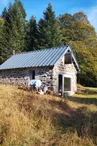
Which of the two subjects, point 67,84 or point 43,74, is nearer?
point 43,74

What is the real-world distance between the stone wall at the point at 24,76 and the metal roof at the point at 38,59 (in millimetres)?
445

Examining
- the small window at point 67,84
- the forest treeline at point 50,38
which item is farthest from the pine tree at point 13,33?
the small window at point 67,84

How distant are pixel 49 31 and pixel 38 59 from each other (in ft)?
38.2

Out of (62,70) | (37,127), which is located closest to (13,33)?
(62,70)

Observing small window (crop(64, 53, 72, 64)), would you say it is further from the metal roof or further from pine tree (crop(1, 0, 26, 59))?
pine tree (crop(1, 0, 26, 59))

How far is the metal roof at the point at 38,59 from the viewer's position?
19903 millimetres

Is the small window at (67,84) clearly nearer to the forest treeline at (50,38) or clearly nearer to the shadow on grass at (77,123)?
the forest treeline at (50,38)

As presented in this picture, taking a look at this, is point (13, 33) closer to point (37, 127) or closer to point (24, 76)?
point (24, 76)

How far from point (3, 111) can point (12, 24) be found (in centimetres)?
2692

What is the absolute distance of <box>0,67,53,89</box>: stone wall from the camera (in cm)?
1977

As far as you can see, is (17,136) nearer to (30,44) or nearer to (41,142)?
(41,142)

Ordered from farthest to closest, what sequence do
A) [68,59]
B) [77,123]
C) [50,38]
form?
1. [50,38]
2. [68,59]
3. [77,123]

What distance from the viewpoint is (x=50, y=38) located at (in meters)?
31.5

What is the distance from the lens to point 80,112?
440 inches
